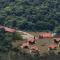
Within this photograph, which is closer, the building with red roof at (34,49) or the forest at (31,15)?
the building with red roof at (34,49)

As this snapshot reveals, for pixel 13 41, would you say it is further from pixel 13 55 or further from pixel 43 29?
pixel 43 29

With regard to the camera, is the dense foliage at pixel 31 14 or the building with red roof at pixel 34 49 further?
the dense foliage at pixel 31 14

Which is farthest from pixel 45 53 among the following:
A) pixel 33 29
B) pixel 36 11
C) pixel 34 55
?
pixel 36 11

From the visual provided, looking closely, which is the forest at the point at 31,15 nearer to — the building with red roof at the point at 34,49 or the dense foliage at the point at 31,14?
the dense foliage at the point at 31,14

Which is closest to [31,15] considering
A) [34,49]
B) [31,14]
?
[31,14]

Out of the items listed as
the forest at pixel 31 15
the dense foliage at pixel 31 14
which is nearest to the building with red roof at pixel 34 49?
the forest at pixel 31 15

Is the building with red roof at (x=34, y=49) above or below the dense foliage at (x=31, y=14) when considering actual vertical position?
above

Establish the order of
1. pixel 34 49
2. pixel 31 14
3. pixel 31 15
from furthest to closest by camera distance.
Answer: pixel 31 14 → pixel 31 15 → pixel 34 49

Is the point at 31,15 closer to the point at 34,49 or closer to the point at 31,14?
the point at 31,14
